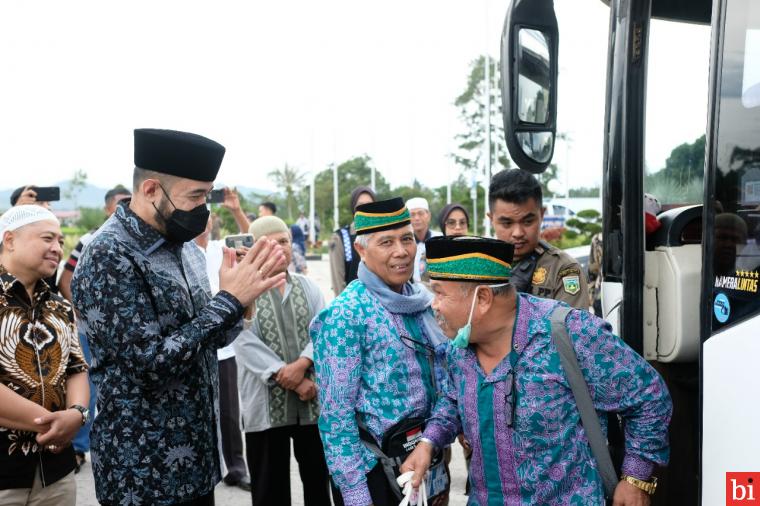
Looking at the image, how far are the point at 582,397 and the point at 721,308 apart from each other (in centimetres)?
50

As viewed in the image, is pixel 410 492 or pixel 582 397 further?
pixel 410 492

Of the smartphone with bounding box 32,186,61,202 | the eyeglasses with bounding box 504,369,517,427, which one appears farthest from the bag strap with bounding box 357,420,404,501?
the smartphone with bounding box 32,186,61,202

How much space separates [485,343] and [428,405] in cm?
53

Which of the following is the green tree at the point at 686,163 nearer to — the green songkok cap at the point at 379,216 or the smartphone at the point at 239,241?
the green songkok cap at the point at 379,216

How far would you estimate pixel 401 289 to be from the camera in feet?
10.3

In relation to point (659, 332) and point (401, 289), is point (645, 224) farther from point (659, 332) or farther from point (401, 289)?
point (401, 289)

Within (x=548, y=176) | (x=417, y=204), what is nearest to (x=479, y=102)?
(x=548, y=176)

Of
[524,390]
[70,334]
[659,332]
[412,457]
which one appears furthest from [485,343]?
[70,334]

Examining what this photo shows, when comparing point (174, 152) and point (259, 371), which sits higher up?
point (174, 152)

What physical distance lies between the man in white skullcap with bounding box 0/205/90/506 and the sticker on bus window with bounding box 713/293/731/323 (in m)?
2.60

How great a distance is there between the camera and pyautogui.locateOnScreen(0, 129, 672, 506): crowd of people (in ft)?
7.78

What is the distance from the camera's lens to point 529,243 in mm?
3445

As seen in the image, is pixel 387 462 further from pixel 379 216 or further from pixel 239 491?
pixel 239 491

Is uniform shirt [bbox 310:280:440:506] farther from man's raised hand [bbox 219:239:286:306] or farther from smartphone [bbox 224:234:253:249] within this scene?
smartphone [bbox 224:234:253:249]
